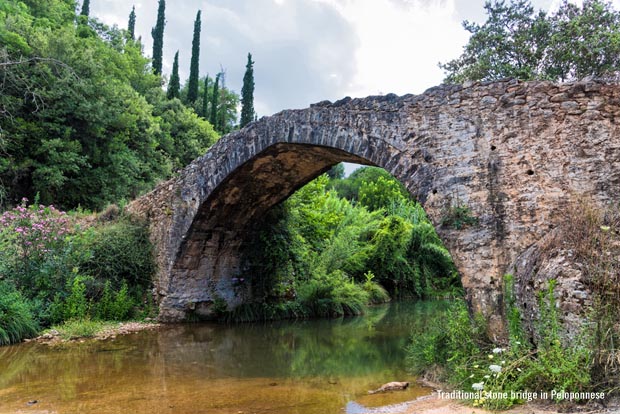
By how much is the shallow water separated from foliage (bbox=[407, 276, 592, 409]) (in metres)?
0.49

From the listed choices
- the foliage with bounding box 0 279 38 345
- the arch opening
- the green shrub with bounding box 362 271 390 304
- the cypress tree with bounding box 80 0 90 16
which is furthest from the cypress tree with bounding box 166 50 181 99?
the foliage with bounding box 0 279 38 345

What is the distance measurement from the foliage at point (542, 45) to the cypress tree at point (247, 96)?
12.6 metres

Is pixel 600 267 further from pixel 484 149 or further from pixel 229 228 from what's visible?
pixel 229 228

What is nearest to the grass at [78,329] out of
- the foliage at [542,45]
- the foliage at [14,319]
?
the foliage at [14,319]

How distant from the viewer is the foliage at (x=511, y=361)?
3.50 metres

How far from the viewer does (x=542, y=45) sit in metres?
16.9

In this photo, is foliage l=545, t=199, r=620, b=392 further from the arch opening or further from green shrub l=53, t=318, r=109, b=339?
green shrub l=53, t=318, r=109, b=339

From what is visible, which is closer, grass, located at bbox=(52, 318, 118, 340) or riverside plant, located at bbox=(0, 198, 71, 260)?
grass, located at bbox=(52, 318, 118, 340)

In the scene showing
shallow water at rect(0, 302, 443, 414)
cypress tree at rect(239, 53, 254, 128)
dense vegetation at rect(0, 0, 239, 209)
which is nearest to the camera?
shallow water at rect(0, 302, 443, 414)

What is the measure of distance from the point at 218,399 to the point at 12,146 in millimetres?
13483

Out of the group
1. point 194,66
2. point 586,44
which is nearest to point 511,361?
point 586,44

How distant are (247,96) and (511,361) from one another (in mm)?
26940

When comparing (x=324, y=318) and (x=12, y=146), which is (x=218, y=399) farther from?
(x=12, y=146)

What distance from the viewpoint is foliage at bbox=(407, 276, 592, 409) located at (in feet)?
11.5
